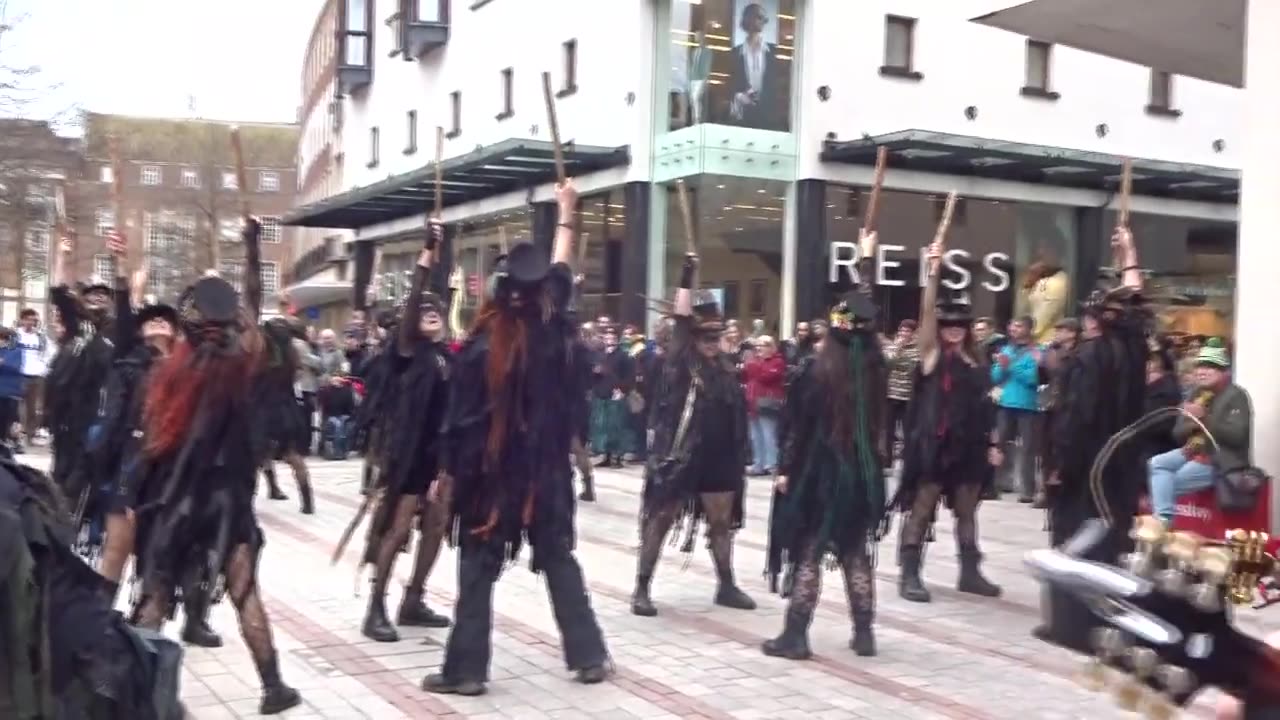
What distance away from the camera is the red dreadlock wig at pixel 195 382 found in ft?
17.1

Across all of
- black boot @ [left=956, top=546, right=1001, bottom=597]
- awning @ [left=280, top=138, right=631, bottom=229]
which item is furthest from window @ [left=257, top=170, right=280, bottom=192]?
black boot @ [left=956, top=546, right=1001, bottom=597]

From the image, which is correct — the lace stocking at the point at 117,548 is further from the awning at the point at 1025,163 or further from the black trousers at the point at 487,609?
the awning at the point at 1025,163

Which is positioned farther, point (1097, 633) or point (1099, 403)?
point (1099, 403)

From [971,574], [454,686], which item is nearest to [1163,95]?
[971,574]

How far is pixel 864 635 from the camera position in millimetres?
6645

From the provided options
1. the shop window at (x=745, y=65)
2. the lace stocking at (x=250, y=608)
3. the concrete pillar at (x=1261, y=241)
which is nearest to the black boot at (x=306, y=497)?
the lace stocking at (x=250, y=608)

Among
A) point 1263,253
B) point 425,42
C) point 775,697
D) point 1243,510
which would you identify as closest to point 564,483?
point 775,697

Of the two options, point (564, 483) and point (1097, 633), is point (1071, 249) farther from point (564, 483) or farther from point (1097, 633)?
point (1097, 633)

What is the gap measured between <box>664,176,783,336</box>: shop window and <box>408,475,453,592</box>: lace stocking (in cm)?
1446

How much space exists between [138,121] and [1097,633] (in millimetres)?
27742

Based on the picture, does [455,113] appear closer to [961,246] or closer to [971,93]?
[971,93]

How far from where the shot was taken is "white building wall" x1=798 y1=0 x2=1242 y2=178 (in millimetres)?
21109

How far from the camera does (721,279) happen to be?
71.0 feet

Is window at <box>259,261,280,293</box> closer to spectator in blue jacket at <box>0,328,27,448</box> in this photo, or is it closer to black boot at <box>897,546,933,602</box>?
spectator in blue jacket at <box>0,328,27,448</box>
